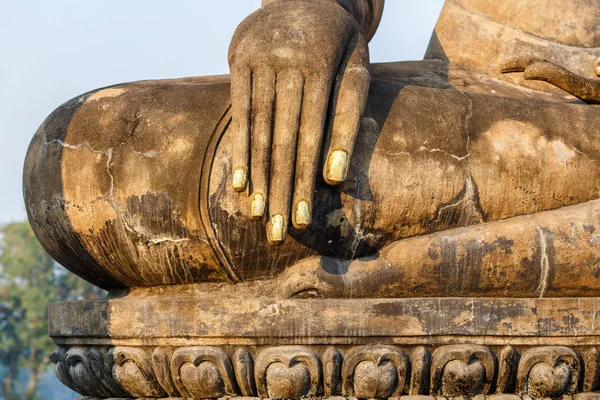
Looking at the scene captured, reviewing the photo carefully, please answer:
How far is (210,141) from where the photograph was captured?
12.8 ft

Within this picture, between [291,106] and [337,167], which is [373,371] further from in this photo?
[291,106]

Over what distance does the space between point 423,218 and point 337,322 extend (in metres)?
0.54

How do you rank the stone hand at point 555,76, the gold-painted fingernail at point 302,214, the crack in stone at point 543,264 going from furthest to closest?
1. the stone hand at point 555,76
2. the crack in stone at point 543,264
3. the gold-painted fingernail at point 302,214

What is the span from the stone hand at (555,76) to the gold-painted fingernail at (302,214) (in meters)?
1.21

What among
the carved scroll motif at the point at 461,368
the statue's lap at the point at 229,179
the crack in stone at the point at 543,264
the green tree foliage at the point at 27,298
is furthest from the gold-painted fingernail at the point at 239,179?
the green tree foliage at the point at 27,298

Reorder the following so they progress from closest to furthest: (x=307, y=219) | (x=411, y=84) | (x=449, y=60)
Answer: (x=307, y=219), (x=411, y=84), (x=449, y=60)

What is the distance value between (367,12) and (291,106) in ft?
4.81

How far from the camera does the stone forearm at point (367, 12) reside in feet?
16.0

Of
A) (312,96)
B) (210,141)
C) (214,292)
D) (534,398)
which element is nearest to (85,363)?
(214,292)

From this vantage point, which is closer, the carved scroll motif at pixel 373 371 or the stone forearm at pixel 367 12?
the carved scroll motif at pixel 373 371

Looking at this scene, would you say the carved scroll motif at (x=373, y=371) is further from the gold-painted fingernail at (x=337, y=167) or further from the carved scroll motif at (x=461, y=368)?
the gold-painted fingernail at (x=337, y=167)

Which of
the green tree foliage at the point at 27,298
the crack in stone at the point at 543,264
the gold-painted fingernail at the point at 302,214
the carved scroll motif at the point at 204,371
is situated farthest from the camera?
the green tree foliage at the point at 27,298

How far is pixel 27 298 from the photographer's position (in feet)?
104

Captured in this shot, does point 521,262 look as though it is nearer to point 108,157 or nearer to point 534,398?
point 534,398
